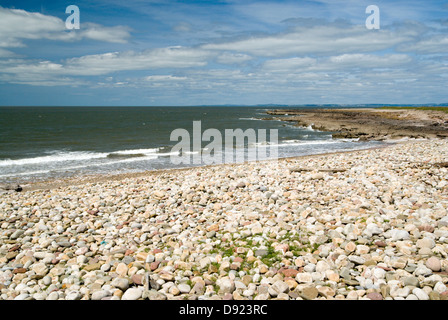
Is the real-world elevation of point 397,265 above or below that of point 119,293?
above

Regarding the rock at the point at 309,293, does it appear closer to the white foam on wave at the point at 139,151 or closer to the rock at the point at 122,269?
the rock at the point at 122,269

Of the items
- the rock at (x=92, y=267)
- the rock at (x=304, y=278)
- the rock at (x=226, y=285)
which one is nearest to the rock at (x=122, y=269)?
the rock at (x=92, y=267)

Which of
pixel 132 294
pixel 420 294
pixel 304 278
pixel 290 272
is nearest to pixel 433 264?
pixel 420 294

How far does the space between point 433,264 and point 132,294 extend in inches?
176

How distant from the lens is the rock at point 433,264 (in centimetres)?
441

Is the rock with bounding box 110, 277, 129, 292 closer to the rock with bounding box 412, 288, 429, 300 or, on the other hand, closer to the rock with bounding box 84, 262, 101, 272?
the rock with bounding box 84, 262, 101, 272

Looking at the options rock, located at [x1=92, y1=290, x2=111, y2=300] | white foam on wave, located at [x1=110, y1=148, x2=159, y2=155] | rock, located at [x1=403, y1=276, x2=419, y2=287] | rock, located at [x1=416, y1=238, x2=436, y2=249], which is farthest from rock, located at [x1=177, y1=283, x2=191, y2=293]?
white foam on wave, located at [x1=110, y1=148, x2=159, y2=155]

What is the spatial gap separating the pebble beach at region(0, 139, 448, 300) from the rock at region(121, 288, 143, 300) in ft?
0.05

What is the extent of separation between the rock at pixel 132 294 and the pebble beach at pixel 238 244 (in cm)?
1

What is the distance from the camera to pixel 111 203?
9141mm

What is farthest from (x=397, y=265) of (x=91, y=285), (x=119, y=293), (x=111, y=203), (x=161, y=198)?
(x=111, y=203)

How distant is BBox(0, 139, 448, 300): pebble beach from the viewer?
4379mm
